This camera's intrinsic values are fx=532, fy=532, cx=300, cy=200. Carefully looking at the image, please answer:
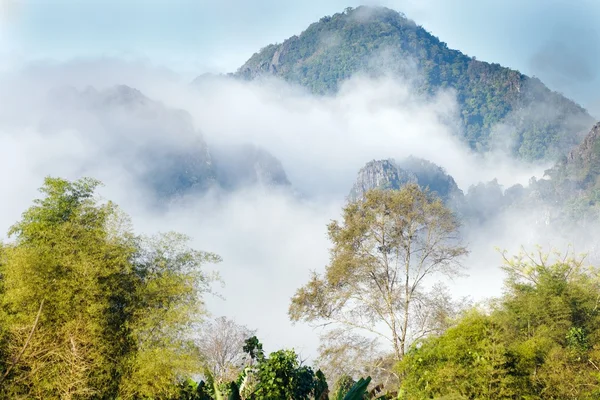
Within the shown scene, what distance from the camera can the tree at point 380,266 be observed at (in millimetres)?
21625

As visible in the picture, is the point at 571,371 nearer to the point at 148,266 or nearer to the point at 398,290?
the point at 398,290

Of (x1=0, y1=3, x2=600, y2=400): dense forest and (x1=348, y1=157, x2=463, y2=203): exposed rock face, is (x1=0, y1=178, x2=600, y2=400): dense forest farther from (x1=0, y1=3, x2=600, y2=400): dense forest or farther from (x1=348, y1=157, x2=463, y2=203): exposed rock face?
(x1=348, y1=157, x2=463, y2=203): exposed rock face

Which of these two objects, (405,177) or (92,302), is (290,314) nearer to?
(92,302)

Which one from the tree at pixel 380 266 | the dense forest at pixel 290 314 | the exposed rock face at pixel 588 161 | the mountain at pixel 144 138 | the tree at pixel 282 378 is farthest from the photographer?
the mountain at pixel 144 138

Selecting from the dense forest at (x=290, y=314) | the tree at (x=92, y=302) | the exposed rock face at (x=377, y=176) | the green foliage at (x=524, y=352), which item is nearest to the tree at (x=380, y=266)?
the dense forest at (x=290, y=314)

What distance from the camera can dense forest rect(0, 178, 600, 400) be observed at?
41.7 ft

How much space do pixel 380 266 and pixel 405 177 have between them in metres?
160

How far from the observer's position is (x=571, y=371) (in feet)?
49.4

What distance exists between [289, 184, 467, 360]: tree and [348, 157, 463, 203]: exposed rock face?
13345 centimetres

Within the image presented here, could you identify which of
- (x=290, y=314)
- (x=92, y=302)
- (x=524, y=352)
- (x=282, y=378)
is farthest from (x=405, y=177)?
(x=282, y=378)

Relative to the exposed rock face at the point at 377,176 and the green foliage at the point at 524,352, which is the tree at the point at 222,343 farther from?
the exposed rock face at the point at 377,176

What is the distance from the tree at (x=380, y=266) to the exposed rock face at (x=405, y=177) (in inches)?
5254

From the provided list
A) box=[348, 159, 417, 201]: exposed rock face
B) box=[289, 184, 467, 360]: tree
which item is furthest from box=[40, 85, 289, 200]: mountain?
box=[289, 184, 467, 360]: tree

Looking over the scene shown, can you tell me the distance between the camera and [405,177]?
584 ft
